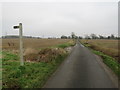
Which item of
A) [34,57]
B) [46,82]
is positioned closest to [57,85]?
[46,82]

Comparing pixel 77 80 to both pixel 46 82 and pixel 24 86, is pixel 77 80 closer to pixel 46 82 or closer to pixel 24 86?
pixel 46 82

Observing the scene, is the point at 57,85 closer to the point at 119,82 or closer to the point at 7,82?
the point at 7,82

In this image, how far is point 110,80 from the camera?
860 centimetres

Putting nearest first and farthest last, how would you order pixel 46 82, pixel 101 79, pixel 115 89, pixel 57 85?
pixel 115 89 < pixel 57 85 < pixel 46 82 < pixel 101 79

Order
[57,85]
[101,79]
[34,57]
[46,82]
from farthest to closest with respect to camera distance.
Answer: [34,57]
[101,79]
[46,82]
[57,85]

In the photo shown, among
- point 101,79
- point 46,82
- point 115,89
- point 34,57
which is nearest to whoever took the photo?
point 115,89

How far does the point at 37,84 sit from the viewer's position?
774 cm

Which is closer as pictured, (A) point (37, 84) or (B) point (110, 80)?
(A) point (37, 84)

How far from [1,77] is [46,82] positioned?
2.61 m

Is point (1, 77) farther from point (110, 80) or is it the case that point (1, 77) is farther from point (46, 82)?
point (110, 80)

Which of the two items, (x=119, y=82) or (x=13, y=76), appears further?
(x=13, y=76)

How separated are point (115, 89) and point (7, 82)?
4904mm

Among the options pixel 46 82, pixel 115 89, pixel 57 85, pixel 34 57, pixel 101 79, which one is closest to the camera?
pixel 115 89

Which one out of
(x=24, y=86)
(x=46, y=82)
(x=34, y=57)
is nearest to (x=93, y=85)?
(x=46, y=82)
